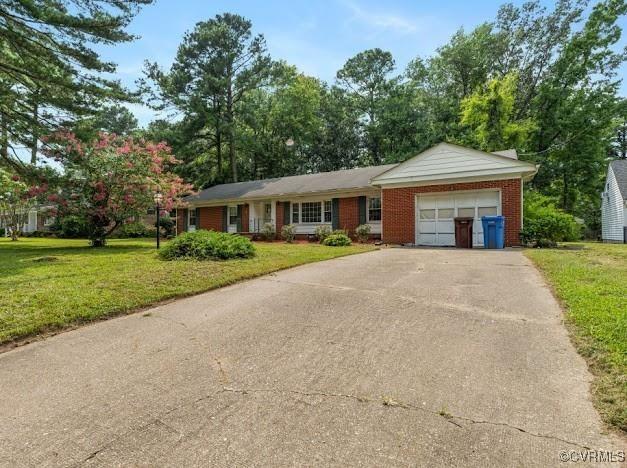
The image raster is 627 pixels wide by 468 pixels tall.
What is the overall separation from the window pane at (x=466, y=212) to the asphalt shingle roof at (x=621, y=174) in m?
11.8

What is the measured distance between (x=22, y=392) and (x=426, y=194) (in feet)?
45.8

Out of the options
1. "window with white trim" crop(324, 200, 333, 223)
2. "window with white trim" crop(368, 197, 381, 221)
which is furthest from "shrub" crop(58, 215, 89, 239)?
"window with white trim" crop(368, 197, 381, 221)

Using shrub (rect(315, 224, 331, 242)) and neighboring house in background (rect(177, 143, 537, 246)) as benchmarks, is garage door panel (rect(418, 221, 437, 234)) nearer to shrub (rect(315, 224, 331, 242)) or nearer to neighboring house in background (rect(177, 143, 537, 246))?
neighboring house in background (rect(177, 143, 537, 246))

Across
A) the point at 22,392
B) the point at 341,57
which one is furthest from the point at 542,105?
the point at 22,392

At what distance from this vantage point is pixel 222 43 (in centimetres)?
2945

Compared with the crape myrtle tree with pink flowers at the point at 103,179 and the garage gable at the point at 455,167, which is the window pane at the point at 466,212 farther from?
the crape myrtle tree with pink flowers at the point at 103,179

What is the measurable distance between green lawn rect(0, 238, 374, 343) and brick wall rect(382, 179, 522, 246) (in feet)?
20.4

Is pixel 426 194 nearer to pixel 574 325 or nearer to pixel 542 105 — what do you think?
pixel 574 325

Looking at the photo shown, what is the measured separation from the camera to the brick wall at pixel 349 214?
703 inches

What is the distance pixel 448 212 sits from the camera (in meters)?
14.4

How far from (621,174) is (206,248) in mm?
24059

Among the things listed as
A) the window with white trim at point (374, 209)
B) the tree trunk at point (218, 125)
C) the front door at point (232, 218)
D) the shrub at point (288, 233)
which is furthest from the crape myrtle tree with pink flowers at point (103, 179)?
the tree trunk at point (218, 125)

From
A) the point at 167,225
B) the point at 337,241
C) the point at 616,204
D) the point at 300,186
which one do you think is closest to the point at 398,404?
the point at 337,241

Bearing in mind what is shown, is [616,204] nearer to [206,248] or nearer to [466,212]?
[466,212]
